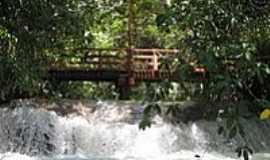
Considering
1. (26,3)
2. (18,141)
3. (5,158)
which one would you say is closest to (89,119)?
(18,141)

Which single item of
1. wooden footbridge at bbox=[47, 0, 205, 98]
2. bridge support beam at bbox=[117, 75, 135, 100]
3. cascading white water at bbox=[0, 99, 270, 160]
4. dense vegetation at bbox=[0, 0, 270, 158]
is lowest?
cascading white water at bbox=[0, 99, 270, 160]

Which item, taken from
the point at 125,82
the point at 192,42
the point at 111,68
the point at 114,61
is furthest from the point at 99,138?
the point at 192,42

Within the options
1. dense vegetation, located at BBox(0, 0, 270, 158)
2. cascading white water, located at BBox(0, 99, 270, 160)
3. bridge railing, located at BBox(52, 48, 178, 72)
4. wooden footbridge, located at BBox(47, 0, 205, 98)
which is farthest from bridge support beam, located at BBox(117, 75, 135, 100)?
dense vegetation, located at BBox(0, 0, 270, 158)

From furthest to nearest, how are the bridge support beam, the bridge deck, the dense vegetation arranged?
1. the bridge support beam
2. the bridge deck
3. the dense vegetation

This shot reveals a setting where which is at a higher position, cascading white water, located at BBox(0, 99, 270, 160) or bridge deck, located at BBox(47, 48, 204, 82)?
bridge deck, located at BBox(47, 48, 204, 82)

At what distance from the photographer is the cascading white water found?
8.12 m

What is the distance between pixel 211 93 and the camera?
1.80m

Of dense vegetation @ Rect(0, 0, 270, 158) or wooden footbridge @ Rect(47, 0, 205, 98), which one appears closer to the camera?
dense vegetation @ Rect(0, 0, 270, 158)

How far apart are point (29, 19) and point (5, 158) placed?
452 cm

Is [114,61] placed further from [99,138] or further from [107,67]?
[99,138]

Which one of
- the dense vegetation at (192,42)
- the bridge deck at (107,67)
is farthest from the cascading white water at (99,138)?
the dense vegetation at (192,42)

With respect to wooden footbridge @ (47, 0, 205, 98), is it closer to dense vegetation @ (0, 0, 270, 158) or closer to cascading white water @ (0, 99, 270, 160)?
cascading white water @ (0, 99, 270, 160)

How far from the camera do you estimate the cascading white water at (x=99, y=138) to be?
8117 mm

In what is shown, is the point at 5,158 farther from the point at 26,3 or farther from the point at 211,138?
the point at 26,3
